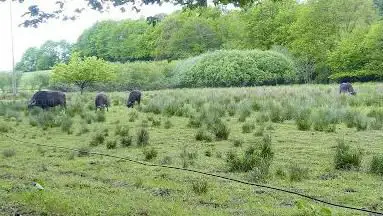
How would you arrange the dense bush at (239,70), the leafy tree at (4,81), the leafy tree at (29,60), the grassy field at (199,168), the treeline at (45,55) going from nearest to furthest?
the grassy field at (199,168)
the dense bush at (239,70)
the leafy tree at (4,81)
the treeline at (45,55)
the leafy tree at (29,60)

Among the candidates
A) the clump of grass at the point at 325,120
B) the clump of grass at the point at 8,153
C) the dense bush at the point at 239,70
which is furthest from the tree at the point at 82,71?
the clump of grass at the point at 8,153

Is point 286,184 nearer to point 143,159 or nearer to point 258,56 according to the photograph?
point 143,159

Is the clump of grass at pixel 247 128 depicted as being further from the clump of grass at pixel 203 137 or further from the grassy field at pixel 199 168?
the clump of grass at pixel 203 137

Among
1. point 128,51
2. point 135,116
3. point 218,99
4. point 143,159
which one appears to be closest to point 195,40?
point 128,51

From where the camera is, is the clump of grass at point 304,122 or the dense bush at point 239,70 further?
the dense bush at point 239,70

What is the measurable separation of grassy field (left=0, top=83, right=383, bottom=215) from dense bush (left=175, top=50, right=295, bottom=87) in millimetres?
27768

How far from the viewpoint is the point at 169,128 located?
13555mm

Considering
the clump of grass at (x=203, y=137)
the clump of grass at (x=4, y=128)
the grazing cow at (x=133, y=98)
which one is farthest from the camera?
the grazing cow at (x=133, y=98)

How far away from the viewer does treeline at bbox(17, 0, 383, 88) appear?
143ft

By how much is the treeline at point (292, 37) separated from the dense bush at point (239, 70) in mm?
128

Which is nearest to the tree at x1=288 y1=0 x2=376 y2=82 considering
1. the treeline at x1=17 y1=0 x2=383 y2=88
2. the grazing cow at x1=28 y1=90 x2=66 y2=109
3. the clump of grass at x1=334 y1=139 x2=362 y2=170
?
the treeline at x1=17 y1=0 x2=383 y2=88

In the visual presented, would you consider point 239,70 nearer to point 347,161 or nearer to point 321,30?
point 321,30

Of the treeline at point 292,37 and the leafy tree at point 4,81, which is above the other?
the treeline at point 292,37

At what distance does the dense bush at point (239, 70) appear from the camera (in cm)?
4250
